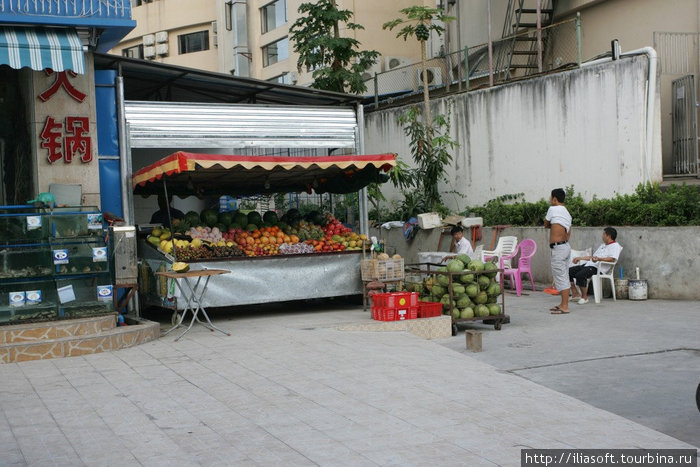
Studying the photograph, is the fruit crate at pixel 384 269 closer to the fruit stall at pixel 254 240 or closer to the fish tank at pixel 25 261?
the fruit stall at pixel 254 240

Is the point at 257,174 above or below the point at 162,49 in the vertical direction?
below

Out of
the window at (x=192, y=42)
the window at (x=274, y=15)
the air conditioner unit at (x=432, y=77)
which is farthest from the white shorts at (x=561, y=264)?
the window at (x=192, y=42)

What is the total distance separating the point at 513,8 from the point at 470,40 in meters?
2.54

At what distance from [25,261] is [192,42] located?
34.8 meters

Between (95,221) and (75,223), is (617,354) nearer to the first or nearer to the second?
(95,221)

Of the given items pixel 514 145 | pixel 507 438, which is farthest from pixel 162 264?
pixel 514 145

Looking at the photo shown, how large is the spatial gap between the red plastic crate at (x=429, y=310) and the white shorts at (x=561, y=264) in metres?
2.31

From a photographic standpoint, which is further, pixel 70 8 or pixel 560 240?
pixel 560 240

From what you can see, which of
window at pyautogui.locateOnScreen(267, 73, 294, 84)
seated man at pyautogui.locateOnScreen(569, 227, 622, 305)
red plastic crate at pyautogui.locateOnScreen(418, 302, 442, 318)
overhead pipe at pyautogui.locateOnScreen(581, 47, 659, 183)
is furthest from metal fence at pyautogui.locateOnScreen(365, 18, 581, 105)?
window at pyautogui.locateOnScreen(267, 73, 294, 84)

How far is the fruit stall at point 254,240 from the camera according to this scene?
11.1 metres

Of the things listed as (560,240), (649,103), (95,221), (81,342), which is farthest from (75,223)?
(649,103)

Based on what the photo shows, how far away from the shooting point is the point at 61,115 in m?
11.3

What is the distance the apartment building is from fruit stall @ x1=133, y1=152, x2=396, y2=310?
39.8 feet

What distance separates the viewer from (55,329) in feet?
30.4
